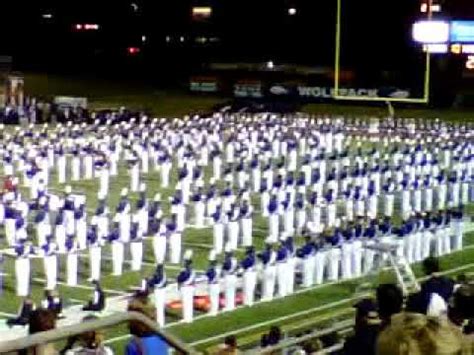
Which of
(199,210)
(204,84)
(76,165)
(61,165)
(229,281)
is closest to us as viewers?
(229,281)

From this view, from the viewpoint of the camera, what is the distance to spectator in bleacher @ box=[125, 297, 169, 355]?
4.59 meters

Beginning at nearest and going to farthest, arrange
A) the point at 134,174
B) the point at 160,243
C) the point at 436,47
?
the point at 160,243 → the point at 134,174 → the point at 436,47

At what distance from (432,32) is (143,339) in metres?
22.7

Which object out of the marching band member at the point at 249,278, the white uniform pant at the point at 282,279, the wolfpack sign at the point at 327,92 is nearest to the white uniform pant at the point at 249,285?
the marching band member at the point at 249,278

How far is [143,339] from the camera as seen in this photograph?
16.0 ft

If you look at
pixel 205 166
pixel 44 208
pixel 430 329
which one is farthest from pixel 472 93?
pixel 430 329

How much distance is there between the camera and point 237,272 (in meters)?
13.0

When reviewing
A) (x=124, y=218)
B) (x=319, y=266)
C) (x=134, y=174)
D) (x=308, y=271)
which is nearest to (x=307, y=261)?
(x=308, y=271)

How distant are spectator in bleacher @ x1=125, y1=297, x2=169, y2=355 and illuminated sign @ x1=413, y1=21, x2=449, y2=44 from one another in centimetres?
2188

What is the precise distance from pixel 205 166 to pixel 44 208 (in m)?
8.28

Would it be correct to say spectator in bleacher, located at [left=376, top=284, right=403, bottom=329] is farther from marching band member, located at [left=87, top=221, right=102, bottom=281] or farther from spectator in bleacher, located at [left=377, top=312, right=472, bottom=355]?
marching band member, located at [left=87, top=221, right=102, bottom=281]

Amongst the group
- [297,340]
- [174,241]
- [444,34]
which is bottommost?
[174,241]

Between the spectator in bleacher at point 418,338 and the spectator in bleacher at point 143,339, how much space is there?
32.8 inches

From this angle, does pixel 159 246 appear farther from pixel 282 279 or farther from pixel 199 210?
pixel 199 210
